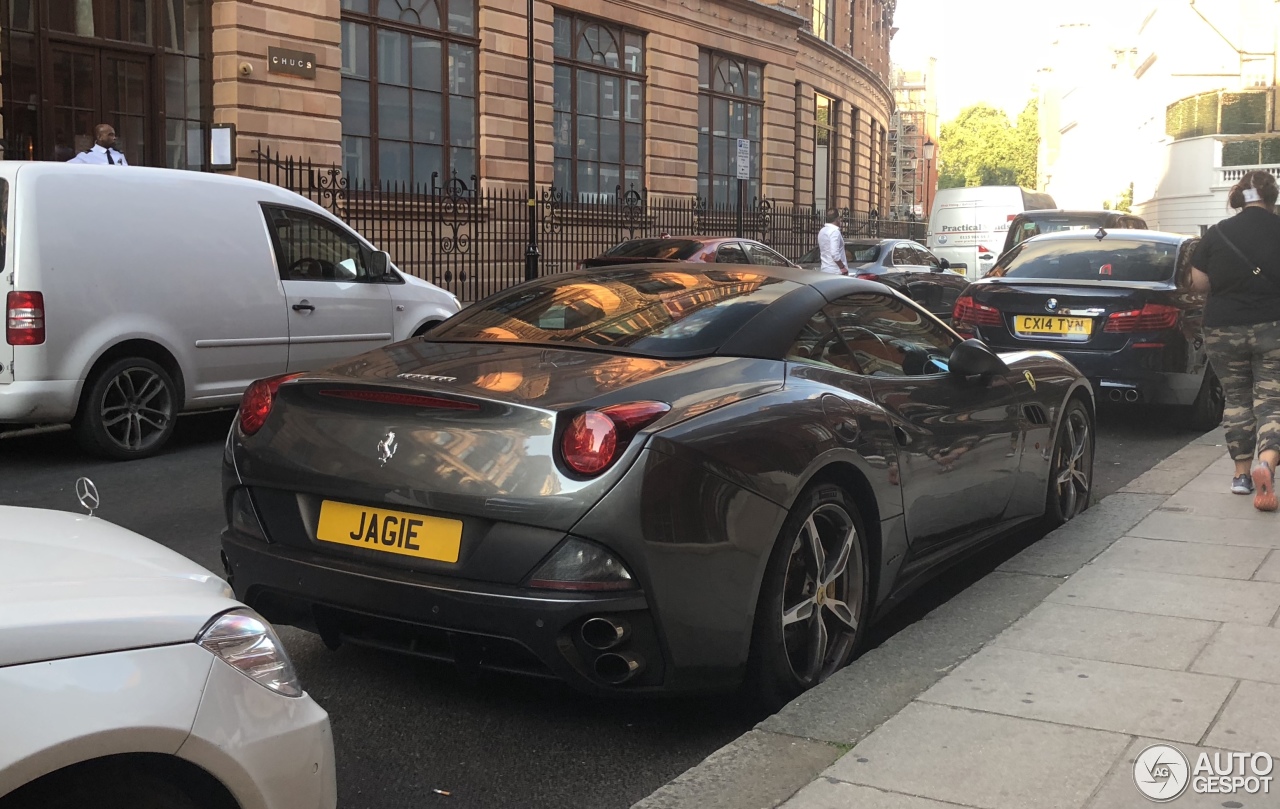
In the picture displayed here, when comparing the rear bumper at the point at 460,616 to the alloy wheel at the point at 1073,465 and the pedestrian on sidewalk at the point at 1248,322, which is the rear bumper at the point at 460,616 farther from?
the pedestrian on sidewalk at the point at 1248,322

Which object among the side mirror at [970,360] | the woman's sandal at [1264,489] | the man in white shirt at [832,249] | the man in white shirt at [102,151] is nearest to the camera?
the side mirror at [970,360]

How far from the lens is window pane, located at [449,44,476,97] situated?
71.5 feet

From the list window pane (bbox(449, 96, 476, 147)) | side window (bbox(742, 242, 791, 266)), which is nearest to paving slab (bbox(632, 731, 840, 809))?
side window (bbox(742, 242, 791, 266))

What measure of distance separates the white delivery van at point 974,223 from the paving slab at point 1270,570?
73.5 feet

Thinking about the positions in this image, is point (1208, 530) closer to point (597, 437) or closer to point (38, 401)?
point (597, 437)

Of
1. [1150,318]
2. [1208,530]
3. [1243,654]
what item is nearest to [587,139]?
[1150,318]

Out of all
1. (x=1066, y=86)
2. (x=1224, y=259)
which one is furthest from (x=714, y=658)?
(x=1066, y=86)

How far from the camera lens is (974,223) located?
Result: 92.0ft

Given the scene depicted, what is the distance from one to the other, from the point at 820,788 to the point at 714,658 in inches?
22.9

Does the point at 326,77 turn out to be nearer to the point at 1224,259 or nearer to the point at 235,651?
the point at 1224,259

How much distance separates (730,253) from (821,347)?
1202 cm

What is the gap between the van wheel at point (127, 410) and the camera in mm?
8414

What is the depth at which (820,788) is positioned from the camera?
317 cm

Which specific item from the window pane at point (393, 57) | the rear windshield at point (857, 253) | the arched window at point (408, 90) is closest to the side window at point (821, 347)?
the rear windshield at point (857, 253)
